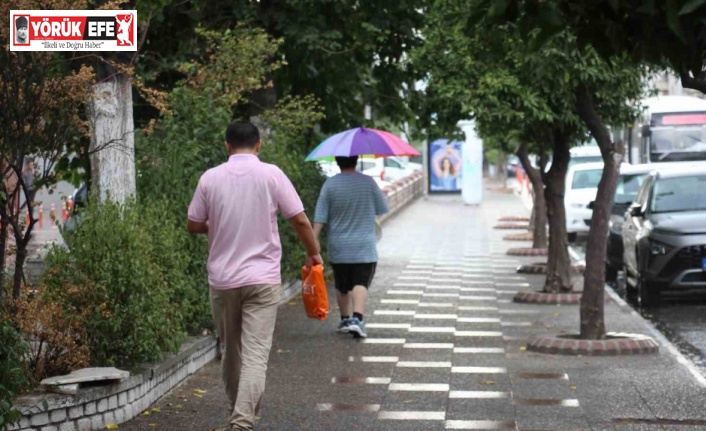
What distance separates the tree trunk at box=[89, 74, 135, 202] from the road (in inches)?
192

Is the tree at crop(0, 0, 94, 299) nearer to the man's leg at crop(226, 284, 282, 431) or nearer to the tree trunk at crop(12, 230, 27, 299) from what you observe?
the tree trunk at crop(12, 230, 27, 299)

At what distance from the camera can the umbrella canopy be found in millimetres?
13891

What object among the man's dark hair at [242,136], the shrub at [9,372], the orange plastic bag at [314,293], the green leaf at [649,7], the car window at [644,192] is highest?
the green leaf at [649,7]

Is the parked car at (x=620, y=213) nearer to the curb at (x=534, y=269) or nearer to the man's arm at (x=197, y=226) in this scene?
the curb at (x=534, y=269)

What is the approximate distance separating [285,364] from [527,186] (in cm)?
4095

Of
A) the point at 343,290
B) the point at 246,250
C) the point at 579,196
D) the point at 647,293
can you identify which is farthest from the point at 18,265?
the point at 579,196

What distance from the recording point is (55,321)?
875 centimetres

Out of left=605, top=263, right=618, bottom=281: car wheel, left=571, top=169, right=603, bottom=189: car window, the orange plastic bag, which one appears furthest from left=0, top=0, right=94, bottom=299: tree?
left=571, top=169, right=603, bottom=189: car window

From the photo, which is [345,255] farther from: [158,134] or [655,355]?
[655,355]

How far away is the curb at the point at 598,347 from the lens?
12273mm

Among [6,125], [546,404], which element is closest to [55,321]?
[6,125]

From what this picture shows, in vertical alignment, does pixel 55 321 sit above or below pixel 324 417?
above

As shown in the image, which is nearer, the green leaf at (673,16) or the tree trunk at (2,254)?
the green leaf at (673,16)

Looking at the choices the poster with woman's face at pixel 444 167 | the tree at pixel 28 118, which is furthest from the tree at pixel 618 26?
the poster with woman's face at pixel 444 167
